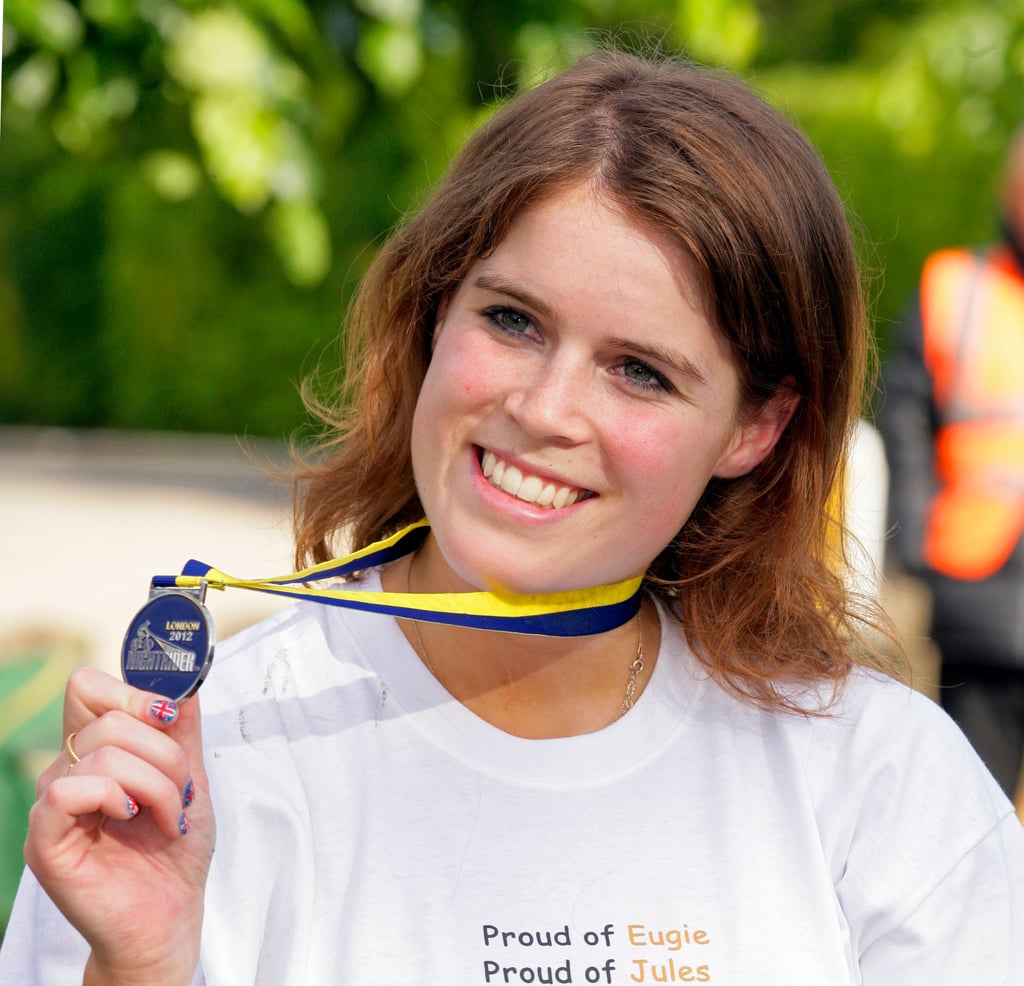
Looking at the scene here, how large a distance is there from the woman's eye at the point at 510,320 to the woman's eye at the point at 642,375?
0.41 feet

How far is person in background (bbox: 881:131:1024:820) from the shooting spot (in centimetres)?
378

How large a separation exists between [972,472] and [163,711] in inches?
113

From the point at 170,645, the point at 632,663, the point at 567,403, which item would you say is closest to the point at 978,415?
the point at 632,663

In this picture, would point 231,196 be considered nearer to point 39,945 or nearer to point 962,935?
point 39,945

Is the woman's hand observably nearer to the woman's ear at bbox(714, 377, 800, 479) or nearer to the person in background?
the woman's ear at bbox(714, 377, 800, 479)

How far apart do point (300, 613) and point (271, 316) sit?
1334cm

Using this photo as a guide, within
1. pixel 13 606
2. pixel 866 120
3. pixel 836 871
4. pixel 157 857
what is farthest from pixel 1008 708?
pixel 866 120

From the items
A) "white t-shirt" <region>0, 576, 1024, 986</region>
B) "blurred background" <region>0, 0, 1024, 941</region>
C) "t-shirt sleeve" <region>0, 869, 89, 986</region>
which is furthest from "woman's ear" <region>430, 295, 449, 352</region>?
"t-shirt sleeve" <region>0, 869, 89, 986</region>

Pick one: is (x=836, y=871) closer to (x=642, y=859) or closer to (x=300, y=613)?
(x=642, y=859)

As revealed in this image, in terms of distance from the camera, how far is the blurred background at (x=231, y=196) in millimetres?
3447

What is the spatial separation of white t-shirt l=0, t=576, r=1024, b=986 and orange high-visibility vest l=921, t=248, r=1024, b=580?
207 centimetres

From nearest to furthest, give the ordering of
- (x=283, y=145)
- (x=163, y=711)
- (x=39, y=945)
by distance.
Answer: (x=163, y=711), (x=39, y=945), (x=283, y=145)

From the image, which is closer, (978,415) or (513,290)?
(513,290)

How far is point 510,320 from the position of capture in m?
1.73
